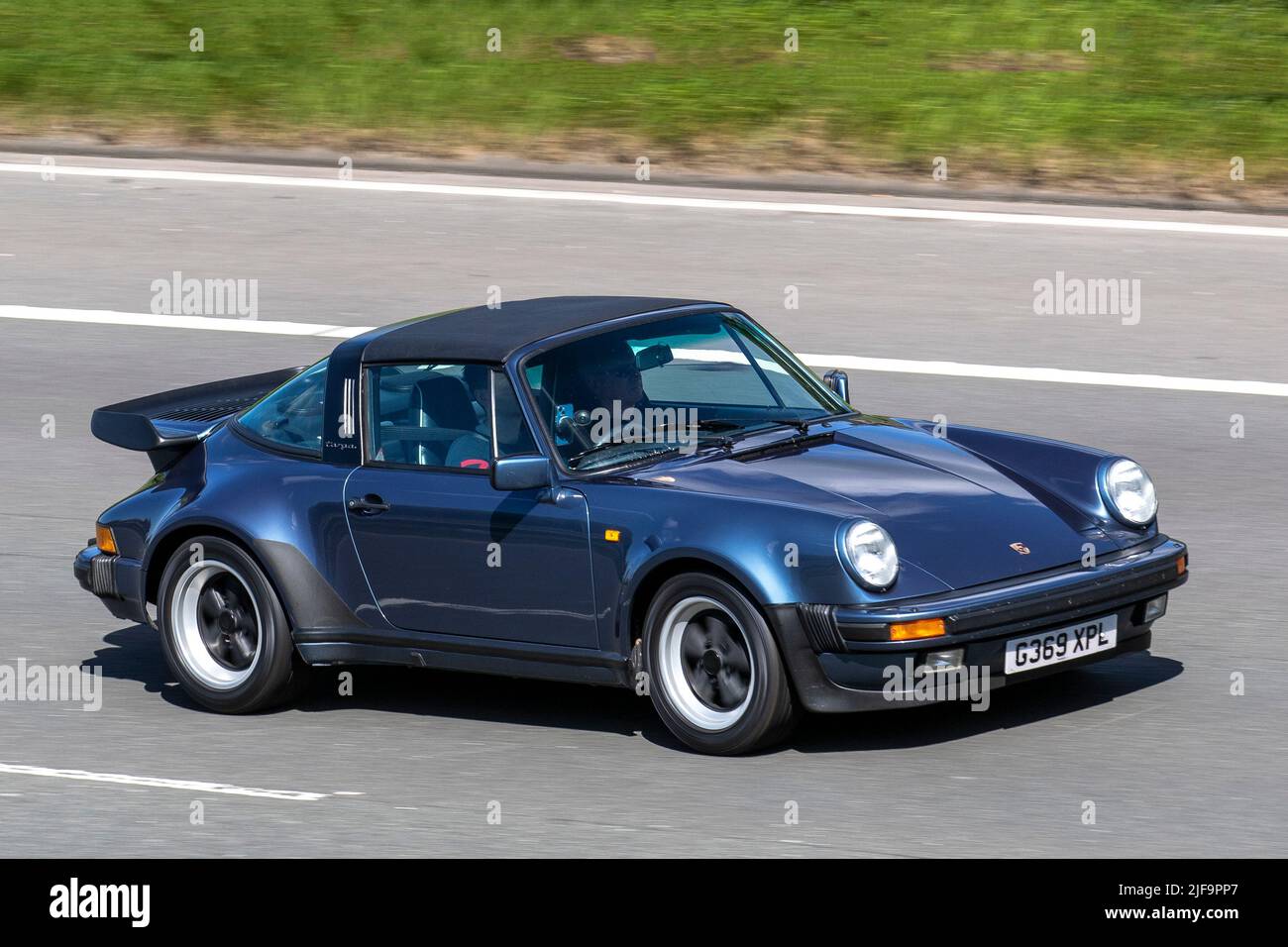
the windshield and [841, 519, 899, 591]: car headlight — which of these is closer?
[841, 519, 899, 591]: car headlight

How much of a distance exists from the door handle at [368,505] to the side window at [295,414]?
298 mm

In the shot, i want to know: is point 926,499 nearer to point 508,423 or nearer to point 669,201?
point 508,423

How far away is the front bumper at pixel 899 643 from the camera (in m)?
6.20

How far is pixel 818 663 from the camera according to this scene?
625 centimetres

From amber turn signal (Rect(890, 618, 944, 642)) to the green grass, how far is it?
35.7ft

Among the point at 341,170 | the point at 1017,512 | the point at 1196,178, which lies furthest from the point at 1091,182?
the point at 1017,512

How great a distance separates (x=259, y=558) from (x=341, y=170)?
1102 centimetres

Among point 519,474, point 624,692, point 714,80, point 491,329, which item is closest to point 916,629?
point 519,474

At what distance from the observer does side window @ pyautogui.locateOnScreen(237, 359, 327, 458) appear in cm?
744

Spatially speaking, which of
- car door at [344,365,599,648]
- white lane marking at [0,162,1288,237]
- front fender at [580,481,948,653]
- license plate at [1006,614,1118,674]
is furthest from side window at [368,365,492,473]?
white lane marking at [0,162,1288,237]

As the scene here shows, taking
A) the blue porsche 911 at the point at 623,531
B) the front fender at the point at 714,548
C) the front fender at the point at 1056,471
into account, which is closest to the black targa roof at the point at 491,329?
the blue porsche 911 at the point at 623,531

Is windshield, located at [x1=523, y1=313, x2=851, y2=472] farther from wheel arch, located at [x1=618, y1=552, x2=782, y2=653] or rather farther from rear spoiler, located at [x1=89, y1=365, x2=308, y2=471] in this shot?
rear spoiler, located at [x1=89, y1=365, x2=308, y2=471]

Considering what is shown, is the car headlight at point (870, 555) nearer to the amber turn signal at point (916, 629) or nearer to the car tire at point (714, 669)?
the amber turn signal at point (916, 629)

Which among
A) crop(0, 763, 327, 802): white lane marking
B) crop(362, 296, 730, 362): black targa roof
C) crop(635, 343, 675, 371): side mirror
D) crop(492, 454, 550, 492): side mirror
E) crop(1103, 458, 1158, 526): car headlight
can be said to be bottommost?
crop(0, 763, 327, 802): white lane marking
